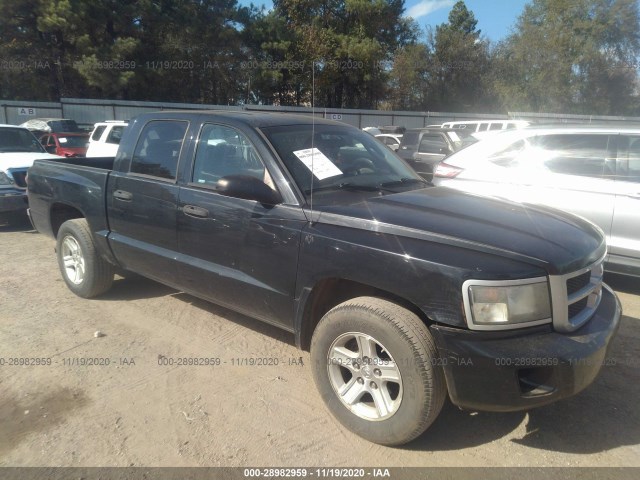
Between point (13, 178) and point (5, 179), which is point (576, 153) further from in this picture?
point (5, 179)

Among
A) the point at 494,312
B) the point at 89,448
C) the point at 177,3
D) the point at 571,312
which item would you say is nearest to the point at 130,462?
the point at 89,448

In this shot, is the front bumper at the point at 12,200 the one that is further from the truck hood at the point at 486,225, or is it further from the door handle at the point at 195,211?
the truck hood at the point at 486,225

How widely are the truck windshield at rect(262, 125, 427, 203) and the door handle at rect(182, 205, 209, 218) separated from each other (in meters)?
0.70

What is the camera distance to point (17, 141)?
30.9 feet

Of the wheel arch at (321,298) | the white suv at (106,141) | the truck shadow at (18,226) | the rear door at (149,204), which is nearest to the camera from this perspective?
the wheel arch at (321,298)

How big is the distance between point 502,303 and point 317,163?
1594mm

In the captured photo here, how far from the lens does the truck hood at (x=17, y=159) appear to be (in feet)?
27.0

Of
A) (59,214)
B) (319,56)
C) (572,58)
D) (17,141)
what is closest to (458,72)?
(572,58)

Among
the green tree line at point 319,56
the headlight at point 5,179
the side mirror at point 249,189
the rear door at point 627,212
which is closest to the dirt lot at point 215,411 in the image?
the rear door at point 627,212

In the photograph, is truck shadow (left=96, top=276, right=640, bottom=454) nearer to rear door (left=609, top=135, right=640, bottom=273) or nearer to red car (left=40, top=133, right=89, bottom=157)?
rear door (left=609, top=135, right=640, bottom=273)

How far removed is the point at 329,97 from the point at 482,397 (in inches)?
1600

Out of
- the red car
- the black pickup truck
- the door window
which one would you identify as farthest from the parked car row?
the door window

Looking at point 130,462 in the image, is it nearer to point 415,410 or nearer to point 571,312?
point 415,410

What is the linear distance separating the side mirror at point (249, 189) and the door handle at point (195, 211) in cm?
45
